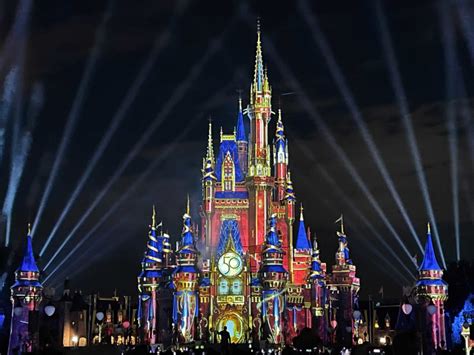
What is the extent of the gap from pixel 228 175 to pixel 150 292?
18.1 meters

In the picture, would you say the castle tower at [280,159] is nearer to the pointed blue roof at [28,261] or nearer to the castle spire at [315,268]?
the castle spire at [315,268]

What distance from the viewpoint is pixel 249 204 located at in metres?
95.8

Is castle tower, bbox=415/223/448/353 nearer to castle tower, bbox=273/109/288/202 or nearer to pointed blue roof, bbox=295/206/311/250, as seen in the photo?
pointed blue roof, bbox=295/206/311/250

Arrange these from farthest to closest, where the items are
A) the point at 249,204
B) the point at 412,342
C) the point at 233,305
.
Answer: the point at 249,204
the point at 233,305
the point at 412,342

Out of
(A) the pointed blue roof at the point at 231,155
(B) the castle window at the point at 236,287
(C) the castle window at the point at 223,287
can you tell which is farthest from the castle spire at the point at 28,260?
(A) the pointed blue roof at the point at 231,155

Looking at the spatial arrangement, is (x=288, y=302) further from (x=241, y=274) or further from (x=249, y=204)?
(x=249, y=204)

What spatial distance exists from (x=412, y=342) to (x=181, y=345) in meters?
65.0

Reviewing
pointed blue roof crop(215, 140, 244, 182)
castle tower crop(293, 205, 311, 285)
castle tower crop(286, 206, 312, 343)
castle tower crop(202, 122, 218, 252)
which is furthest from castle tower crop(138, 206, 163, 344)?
castle tower crop(293, 205, 311, 285)


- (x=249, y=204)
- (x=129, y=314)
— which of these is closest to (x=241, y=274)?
(x=249, y=204)

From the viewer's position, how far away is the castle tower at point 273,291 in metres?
83.8

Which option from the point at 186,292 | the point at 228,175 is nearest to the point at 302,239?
the point at 228,175

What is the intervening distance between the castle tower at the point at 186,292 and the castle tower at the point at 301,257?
1490 centimetres

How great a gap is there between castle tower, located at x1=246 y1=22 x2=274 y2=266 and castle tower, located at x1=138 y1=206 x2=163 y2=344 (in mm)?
11534

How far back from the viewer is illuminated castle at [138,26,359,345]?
8575cm
